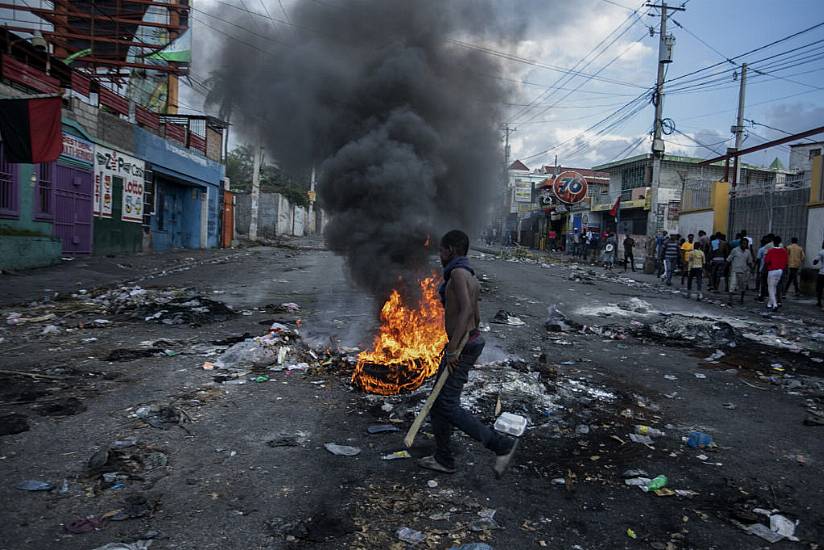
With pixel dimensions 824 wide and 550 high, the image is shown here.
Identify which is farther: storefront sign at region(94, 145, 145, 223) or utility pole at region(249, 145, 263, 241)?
utility pole at region(249, 145, 263, 241)

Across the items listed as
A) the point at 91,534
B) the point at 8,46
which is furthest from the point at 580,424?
the point at 8,46

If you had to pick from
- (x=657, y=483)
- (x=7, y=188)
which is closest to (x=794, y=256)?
(x=657, y=483)

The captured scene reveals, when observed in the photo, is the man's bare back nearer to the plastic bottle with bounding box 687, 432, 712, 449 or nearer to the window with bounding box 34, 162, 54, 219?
the plastic bottle with bounding box 687, 432, 712, 449

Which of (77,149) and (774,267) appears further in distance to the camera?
(77,149)

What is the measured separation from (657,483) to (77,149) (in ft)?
50.7

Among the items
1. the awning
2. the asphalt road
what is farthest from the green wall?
the asphalt road

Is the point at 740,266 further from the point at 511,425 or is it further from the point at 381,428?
the point at 381,428

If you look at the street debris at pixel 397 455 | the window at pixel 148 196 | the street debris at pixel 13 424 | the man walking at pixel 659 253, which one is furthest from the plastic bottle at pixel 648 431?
the window at pixel 148 196

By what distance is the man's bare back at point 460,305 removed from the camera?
3.43m

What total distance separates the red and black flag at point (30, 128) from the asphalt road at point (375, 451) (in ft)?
15.6

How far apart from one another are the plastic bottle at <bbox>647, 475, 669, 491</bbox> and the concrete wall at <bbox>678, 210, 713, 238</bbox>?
18557 millimetres

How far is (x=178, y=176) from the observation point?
2088 centimetres

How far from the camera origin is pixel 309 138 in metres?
7.39

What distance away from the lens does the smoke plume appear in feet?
21.0
